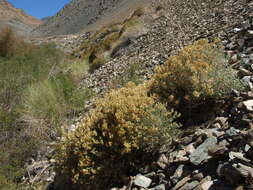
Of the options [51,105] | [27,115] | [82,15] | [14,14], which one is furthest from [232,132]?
[14,14]

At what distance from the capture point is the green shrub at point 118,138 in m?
3.53

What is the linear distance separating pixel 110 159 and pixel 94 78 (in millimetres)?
6357

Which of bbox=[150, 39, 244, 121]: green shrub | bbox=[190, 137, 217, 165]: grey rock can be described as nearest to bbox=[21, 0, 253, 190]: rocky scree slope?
bbox=[190, 137, 217, 165]: grey rock

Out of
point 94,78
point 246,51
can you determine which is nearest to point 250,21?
point 246,51

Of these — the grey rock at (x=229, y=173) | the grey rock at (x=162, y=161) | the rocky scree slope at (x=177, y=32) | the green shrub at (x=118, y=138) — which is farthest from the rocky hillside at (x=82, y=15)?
the grey rock at (x=229, y=173)

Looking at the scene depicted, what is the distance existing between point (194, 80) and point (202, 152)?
1.21m

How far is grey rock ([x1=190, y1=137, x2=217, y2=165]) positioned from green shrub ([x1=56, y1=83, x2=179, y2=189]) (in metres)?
0.51

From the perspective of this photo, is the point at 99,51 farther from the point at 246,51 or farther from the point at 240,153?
the point at 240,153

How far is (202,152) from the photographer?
9.77 feet

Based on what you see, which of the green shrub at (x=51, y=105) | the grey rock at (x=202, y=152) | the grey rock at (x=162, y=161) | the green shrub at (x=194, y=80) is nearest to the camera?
the grey rock at (x=202, y=152)

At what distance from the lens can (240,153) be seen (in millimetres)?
2559

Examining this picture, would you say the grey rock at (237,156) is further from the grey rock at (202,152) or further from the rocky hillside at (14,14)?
the rocky hillside at (14,14)

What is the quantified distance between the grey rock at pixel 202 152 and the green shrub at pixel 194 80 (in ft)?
2.97

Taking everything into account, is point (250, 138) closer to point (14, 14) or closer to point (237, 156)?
point (237, 156)
